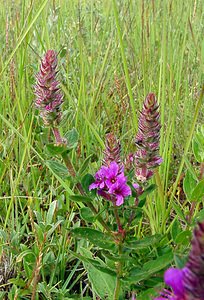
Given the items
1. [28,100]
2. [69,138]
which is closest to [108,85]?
[28,100]

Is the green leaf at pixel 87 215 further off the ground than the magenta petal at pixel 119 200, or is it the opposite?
the magenta petal at pixel 119 200

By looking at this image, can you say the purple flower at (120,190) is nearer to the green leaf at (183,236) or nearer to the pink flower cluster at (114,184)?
the pink flower cluster at (114,184)

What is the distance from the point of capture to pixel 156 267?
93cm

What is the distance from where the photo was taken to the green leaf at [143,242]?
94 centimetres

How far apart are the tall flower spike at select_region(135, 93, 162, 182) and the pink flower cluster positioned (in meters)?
0.04

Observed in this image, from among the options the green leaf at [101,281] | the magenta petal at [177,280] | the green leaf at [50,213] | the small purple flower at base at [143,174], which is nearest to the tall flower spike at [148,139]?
the small purple flower at base at [143,174]

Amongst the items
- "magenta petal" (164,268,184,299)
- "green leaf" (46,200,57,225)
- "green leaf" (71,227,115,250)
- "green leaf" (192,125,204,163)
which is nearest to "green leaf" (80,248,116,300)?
"green leaf" (71,227,115,250)

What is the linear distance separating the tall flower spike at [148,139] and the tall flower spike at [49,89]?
19 cm

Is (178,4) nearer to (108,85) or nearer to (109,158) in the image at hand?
(108,85)

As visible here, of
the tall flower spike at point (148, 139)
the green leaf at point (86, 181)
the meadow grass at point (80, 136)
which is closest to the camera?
the tall flower spike at point (148, 139)

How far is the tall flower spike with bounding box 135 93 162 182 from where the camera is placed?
89cm

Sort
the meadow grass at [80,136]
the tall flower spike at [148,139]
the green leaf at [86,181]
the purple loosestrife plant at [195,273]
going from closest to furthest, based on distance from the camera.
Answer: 1. the purple loosestrife plant at [195,273]
2. the tall flower spike at [148,139]
3. the green leaf at [86,181]
4. the meadow grass at [80,136]

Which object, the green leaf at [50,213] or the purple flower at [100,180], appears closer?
the purple flower at [100,180]

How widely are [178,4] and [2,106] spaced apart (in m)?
1.07
